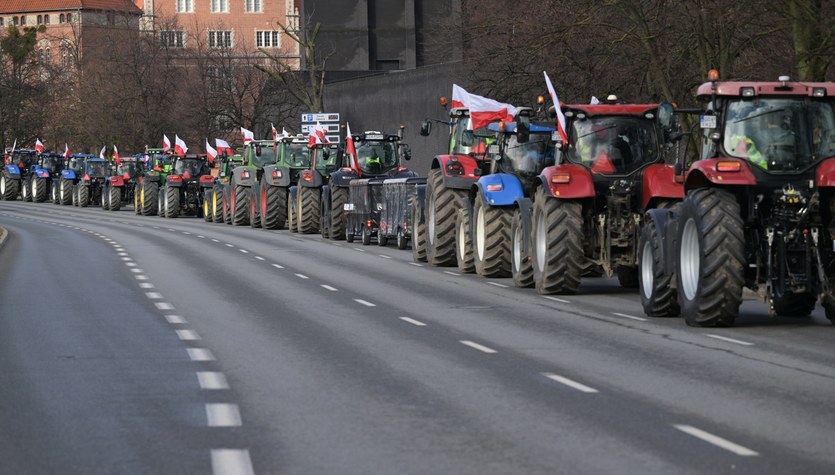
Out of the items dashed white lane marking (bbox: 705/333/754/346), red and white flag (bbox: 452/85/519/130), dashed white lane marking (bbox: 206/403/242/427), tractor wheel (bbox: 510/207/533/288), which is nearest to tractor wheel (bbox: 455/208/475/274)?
red and white flag (bbox: 452/85/519/130)

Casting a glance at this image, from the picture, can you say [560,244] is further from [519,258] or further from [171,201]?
[171,201]

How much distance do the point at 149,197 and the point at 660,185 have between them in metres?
43.0

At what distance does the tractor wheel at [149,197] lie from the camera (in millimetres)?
62188

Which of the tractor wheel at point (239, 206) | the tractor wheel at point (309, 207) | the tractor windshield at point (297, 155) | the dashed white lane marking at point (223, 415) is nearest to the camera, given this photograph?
the dashed white lane marking at point (223, 415)

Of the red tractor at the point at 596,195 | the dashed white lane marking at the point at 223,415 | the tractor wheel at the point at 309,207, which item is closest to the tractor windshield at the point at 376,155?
the tractor wheel at the point at 309,207

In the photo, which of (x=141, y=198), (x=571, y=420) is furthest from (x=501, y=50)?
(x=571, y=420)

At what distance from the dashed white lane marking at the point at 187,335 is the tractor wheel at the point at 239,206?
3418cm

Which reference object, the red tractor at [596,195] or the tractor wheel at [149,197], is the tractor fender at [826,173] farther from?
the tractor wheel at [149,197]

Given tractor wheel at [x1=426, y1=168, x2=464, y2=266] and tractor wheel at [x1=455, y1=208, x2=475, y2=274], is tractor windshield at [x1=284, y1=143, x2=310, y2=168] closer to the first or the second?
tractor wheel at [x1=426, y1=168, x2=464, y2=266]

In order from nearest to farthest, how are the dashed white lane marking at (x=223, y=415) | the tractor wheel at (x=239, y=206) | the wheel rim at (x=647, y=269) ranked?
the dashed white lane marking at (x=223, y=415), the wheel rim at (x=647, y=269), the tractor wheel at (x=239, y=206)

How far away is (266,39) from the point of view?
543 ft

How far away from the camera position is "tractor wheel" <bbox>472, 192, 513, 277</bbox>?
2523cm

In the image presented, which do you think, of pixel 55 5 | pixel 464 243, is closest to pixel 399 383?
pixel 464 243

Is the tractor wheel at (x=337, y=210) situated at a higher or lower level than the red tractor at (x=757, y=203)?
lower
